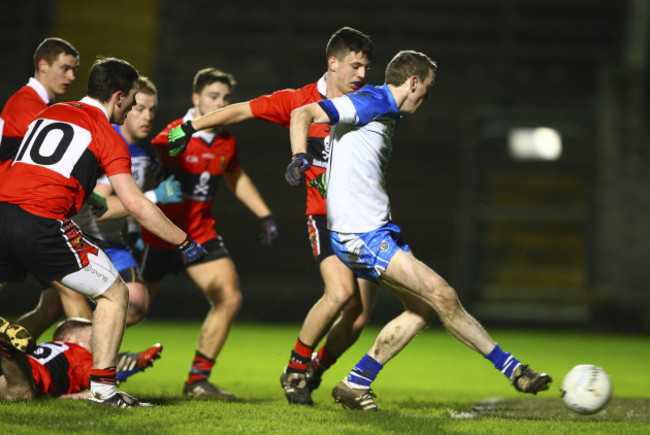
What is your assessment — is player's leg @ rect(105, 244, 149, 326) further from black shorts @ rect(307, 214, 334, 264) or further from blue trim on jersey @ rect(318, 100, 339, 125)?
blue trim on jersey @ rect(318, 100, 339, 125)

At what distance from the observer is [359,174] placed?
459cm

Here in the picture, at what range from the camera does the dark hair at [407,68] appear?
455 cm

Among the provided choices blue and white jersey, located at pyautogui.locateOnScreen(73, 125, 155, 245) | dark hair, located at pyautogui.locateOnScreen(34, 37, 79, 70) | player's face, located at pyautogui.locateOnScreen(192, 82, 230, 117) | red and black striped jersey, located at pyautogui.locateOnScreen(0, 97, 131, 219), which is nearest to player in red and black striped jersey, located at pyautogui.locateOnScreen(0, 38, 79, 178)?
dark hair, located at pyautogui.locateOnScreen(34, 37, 79, 70)

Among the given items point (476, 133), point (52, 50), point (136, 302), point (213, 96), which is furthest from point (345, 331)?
point (476, 133)

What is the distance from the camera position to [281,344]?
31.0 ft

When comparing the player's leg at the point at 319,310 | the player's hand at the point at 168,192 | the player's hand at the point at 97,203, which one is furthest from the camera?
the player's hand at the point at 168,192

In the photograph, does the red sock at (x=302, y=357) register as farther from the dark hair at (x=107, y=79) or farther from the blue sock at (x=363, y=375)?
the dark hair at (x=107, y=79)

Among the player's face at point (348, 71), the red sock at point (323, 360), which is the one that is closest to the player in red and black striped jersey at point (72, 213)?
the red sock at point (323, 360)

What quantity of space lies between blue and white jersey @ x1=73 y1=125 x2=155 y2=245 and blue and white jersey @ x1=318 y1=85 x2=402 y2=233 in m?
1.69

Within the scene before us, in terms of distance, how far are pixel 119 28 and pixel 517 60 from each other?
769 cm

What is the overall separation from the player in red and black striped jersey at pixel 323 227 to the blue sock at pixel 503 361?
100 cm

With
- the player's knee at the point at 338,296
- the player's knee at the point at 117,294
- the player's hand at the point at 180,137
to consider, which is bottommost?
the player's knee at the point at 338,296

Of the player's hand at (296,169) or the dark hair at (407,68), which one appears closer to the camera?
A: the player's hand at (296,169)

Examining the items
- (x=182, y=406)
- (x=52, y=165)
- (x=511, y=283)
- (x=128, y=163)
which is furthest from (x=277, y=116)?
(x=511, y=283)
